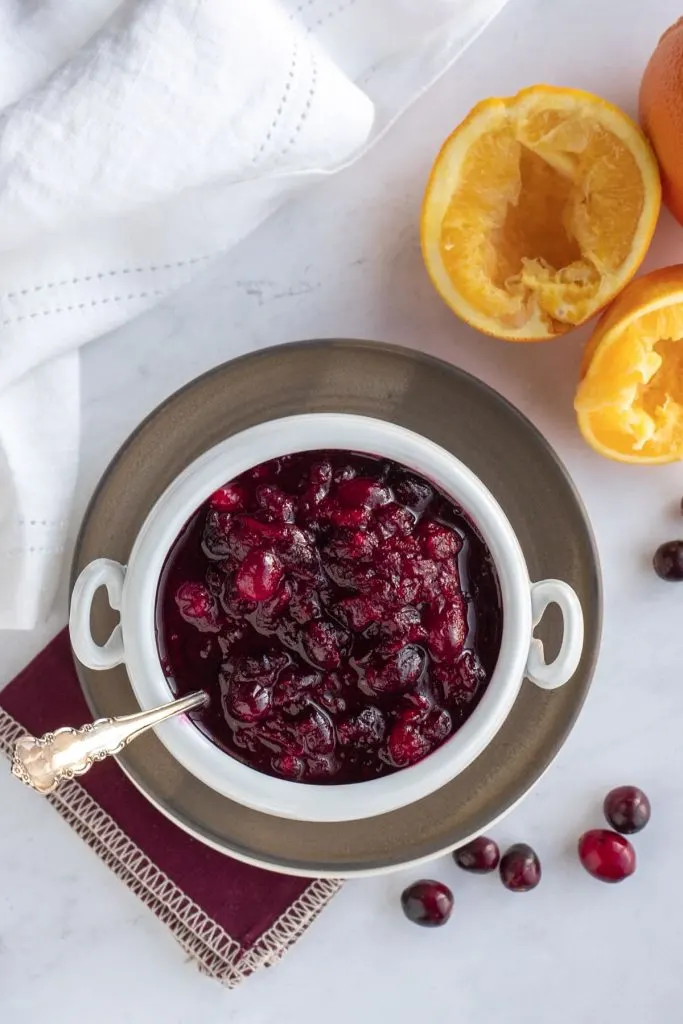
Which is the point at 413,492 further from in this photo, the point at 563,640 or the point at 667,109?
the point at 667,109

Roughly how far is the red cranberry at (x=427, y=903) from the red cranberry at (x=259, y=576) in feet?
2.09

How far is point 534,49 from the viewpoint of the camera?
144cm

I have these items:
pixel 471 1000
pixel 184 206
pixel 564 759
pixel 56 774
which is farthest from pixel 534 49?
pixel 471 1000

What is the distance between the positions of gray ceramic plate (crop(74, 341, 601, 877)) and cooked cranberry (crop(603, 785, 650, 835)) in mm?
239

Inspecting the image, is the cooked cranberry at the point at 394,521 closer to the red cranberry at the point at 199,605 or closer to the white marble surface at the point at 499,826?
the red cranberry at the point at 199,605

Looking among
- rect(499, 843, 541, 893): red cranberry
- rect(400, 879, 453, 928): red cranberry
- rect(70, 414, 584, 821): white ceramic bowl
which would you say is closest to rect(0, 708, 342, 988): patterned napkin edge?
rect(400, 879, 453, 928): red cranberry

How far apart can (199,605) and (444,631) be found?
280 mm

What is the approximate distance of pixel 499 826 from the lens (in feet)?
4.82

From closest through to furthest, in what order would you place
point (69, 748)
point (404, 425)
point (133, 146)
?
point (69, 748) < point (133, 146) < point (404, 425)

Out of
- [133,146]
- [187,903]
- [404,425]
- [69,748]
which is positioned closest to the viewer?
[69,748]

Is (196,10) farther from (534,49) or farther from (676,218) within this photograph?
(676,218)

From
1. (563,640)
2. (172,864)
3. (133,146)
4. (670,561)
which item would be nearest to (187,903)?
(172,864)

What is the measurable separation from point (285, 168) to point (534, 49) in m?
0.45

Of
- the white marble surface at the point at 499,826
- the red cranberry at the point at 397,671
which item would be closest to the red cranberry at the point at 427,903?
the white marble surface at the point at 499,826
